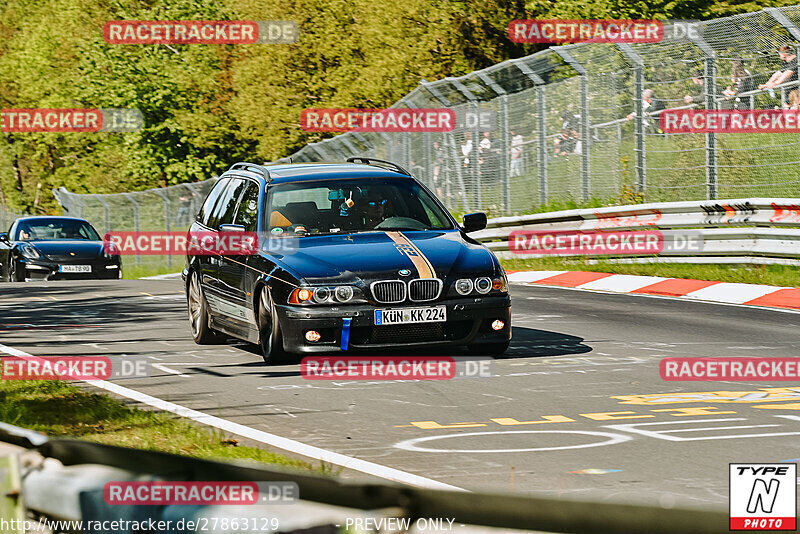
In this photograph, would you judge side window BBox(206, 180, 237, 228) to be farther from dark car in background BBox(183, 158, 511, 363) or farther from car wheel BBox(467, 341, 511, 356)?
car wheel BBox(467, 341, 511, 356)

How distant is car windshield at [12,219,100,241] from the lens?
1097 inches

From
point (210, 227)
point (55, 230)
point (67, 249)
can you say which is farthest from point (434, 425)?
point (55, 230)

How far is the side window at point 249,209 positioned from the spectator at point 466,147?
15131 mm

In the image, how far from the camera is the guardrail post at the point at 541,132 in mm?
23609

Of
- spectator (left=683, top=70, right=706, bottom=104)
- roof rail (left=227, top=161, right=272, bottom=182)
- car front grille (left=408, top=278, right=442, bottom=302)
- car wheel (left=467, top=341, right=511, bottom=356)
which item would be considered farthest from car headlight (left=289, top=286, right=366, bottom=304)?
spectator (left=683, top=70, right=706, bottom=104)

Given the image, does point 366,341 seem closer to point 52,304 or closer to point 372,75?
point 52,304

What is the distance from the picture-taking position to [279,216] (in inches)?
448

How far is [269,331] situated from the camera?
1052 cm

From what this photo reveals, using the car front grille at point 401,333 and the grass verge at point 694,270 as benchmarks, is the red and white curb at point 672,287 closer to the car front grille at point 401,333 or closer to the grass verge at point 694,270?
the grass verge at point 694,270

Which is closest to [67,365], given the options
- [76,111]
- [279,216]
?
[279,216]

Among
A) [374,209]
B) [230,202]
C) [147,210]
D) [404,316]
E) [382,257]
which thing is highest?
[147,210]

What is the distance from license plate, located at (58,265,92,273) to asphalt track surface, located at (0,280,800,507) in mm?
Result: 11621

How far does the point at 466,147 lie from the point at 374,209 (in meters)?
15.9

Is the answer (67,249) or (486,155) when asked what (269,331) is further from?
(67,249)
